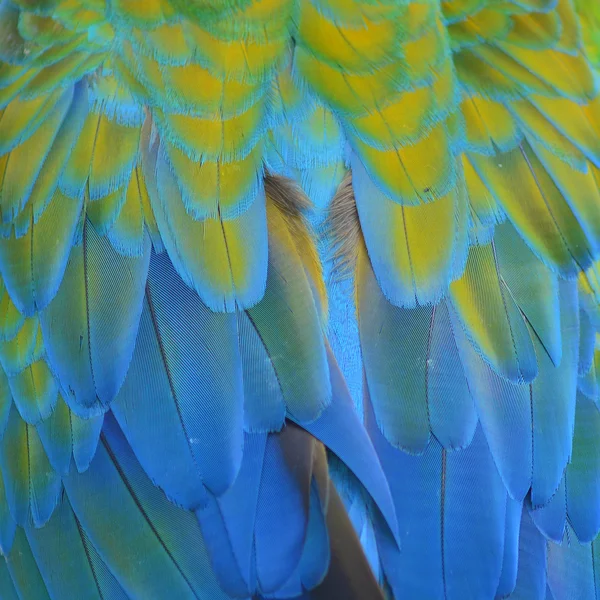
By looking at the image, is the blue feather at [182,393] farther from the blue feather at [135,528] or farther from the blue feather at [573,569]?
the blue feather at [573,569]

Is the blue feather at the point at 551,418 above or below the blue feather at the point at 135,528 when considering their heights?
above

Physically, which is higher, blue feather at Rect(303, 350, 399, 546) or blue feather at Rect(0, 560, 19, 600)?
blue feather at Rect(303, 350, 399, 546)

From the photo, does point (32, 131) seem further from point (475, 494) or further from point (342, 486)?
point (475, 494)

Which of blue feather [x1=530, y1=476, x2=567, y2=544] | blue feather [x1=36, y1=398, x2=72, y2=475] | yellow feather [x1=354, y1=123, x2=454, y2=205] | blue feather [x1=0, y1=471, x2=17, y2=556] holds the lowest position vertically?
blue feather [x1=0, y1=471, x2=17, y2=556]

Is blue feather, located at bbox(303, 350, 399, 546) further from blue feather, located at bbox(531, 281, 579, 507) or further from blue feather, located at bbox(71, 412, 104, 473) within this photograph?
blue feather, located at bbox(71, 412, 104, 473)

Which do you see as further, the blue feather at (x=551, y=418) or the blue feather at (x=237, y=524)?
the blue feather at (x=551, y=418)

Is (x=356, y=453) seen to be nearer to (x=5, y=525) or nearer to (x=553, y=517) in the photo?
(x=553, y=517)

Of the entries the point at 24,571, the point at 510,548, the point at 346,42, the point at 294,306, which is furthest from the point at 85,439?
the point at 346,42

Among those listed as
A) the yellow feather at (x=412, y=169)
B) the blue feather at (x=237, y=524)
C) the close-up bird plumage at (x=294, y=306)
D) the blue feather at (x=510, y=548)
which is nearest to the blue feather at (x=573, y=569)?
the close-up bird plumage at (x=294, y=306)

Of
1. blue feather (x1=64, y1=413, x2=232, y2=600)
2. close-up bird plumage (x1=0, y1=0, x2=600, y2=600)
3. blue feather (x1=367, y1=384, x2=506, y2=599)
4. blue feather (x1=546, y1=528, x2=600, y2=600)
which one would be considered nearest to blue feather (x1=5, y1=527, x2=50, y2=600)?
close-up bird plumage (x1=0, y1=0, x2=600, y2=600)
